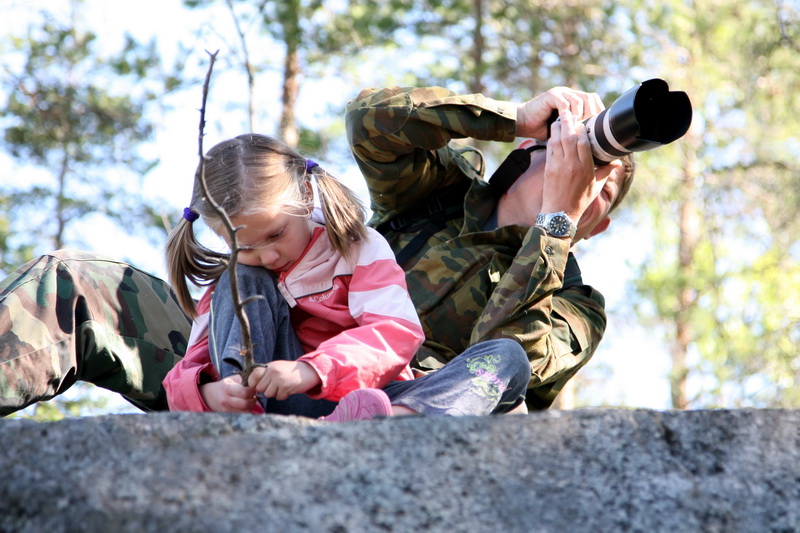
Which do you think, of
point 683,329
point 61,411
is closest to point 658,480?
point 61,411

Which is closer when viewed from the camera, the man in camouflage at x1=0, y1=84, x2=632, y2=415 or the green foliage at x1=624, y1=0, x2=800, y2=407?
the man in camouflage at x1=0, y1=84, x2=632, y2=415

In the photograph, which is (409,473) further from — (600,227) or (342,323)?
(600,227)

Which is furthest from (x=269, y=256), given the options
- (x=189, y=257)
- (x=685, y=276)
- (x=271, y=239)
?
(x=685, y=276)

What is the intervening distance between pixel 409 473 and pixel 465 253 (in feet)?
5.06

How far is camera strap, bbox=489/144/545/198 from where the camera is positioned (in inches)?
120

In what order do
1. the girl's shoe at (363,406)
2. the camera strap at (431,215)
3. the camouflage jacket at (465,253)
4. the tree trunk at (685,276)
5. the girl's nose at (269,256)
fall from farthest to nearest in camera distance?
the tree trunk at (685,276) < the camera strap at (431,215) < the camouflage jacket at (465,253) < the girl's nose at (269,256) < the girl's shoe at (363,406)

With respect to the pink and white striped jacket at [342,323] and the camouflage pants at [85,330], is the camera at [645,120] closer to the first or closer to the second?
the pink and white striped jacket at [342,323]

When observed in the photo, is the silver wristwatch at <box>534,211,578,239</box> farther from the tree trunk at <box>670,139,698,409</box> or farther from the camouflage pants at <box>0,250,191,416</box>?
the tree trunk at <box>670,139,698,409</box>

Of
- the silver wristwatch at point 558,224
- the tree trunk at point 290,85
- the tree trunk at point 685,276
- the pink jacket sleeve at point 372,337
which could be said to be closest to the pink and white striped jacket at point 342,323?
the pink jacket sleeve at point 372,337

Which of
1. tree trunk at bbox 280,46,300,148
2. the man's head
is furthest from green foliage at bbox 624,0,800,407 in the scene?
the man's head

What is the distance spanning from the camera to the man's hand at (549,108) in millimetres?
2865

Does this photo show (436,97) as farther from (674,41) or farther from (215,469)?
(674,41)

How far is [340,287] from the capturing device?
83.4 inches

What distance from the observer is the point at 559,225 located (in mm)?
2689
